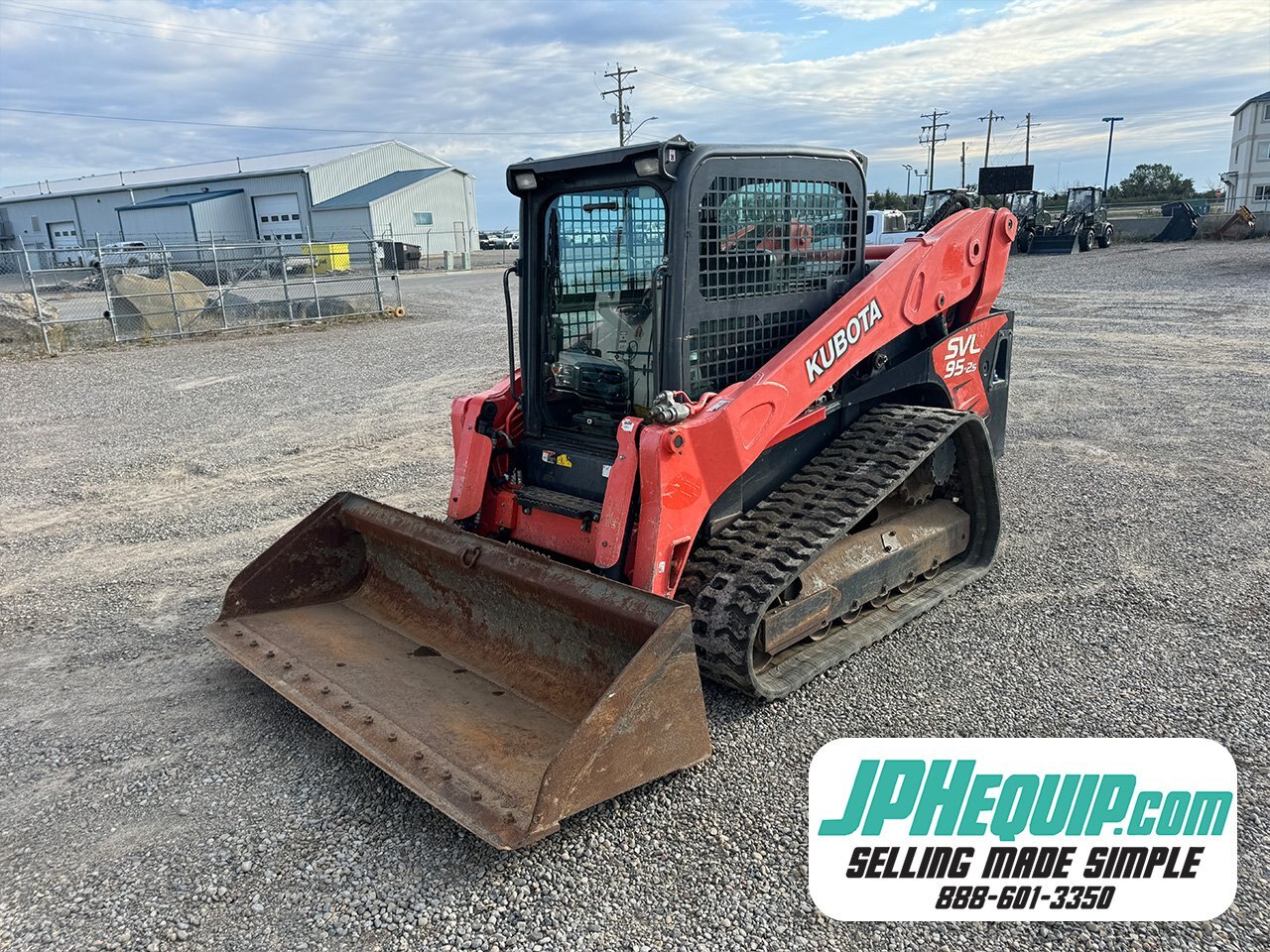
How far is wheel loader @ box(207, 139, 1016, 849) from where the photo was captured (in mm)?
3404

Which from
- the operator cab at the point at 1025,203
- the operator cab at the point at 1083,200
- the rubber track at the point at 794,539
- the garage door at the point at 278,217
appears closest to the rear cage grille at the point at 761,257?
the rubber track at the point at 794,539

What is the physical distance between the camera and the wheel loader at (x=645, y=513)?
3.40 m

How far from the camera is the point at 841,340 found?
4496 mm

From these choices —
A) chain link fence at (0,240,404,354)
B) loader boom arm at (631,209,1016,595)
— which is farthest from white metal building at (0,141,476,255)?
loader boom arm at (631,209,1016,595)

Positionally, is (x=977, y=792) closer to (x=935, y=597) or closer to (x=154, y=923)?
(x=935, y=597)

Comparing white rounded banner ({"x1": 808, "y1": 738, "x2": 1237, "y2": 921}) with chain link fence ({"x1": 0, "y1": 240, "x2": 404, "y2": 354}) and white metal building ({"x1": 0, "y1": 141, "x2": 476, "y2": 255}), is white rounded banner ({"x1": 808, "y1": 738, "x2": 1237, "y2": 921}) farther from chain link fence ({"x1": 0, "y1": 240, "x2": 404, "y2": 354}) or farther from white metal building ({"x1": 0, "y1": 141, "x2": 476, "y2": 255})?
white metal building ({"x1": 0, "y1": 141, "x2": 476, "y2": 255})

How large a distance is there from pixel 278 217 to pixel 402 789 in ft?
163

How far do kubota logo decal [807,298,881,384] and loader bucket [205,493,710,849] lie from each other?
157 centimetres

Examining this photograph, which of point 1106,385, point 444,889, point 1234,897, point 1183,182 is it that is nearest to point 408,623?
point 444,889

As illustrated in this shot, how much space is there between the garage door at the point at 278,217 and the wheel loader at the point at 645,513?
46113 mm

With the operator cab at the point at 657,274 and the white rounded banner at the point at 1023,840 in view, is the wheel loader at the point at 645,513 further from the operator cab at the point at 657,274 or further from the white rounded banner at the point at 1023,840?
the white rounded banner at the point at 1023,840

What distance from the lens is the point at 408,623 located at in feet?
14.7

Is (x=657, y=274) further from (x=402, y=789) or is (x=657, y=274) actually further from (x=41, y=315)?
(x=41, y=315)

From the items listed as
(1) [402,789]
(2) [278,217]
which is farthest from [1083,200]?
(2) [278,217]
